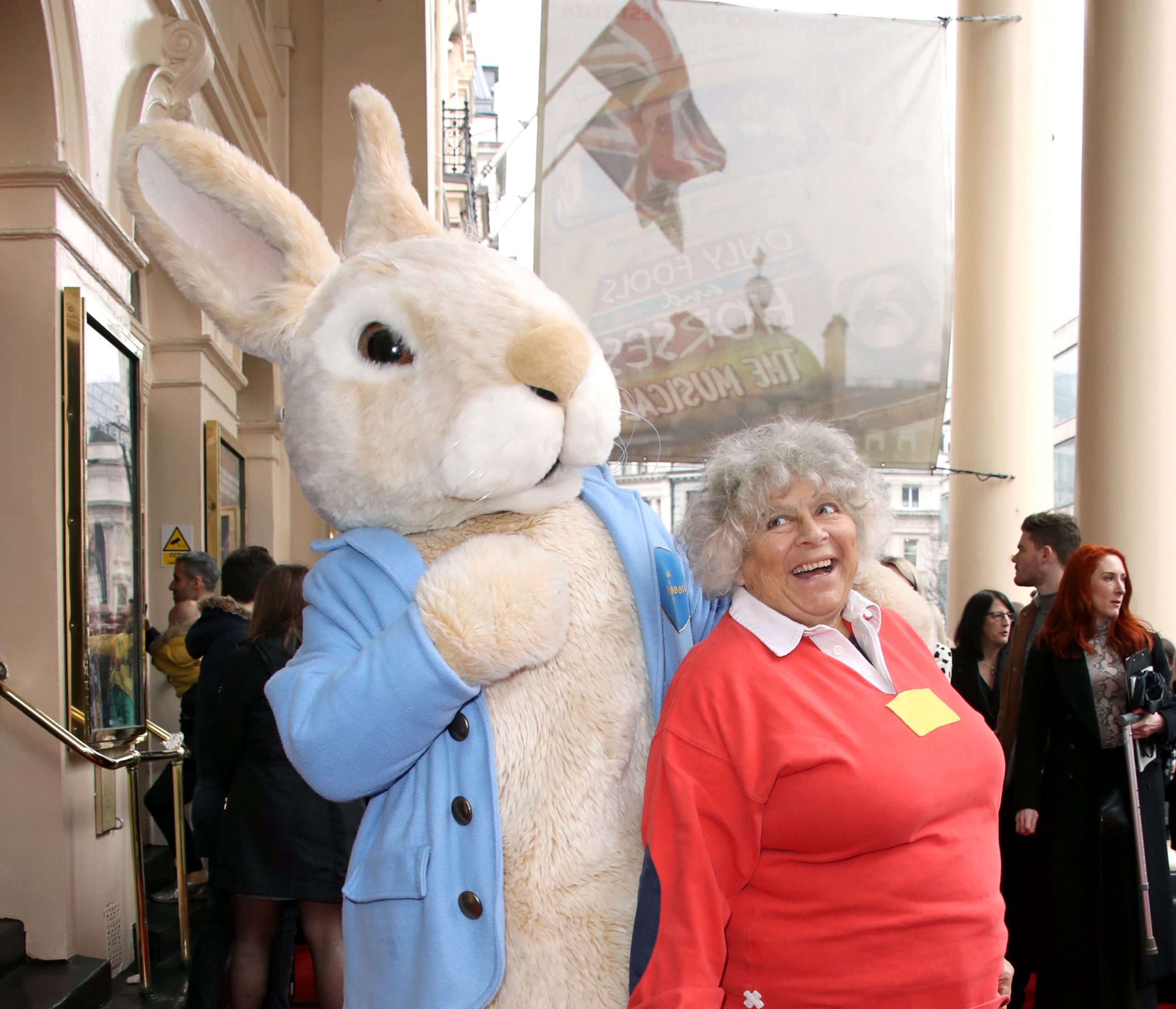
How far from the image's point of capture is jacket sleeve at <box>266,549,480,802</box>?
1526mm

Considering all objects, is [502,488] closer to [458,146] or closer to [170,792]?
[170,792]

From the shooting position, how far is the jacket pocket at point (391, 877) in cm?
158

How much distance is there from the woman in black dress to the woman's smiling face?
212cm

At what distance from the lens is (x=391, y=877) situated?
1.61m

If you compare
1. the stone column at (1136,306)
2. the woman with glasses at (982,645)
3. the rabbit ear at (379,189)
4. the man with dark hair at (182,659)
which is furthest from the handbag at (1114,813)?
the man with dark hair at (182,659)

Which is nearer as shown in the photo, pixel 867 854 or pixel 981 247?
pixel 867 854

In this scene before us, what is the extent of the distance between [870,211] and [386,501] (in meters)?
3.71

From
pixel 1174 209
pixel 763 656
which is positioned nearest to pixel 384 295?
pixel 763 656

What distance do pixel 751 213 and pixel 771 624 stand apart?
11.1 ft

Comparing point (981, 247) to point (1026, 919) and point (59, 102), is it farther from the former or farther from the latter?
point (59, 102)

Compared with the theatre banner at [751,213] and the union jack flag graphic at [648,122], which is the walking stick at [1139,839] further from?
the union jack flag graphic at [648,122]

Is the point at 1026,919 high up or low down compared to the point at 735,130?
down

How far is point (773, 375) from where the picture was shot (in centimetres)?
479

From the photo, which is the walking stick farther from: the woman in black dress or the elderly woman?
the woman in black dress
